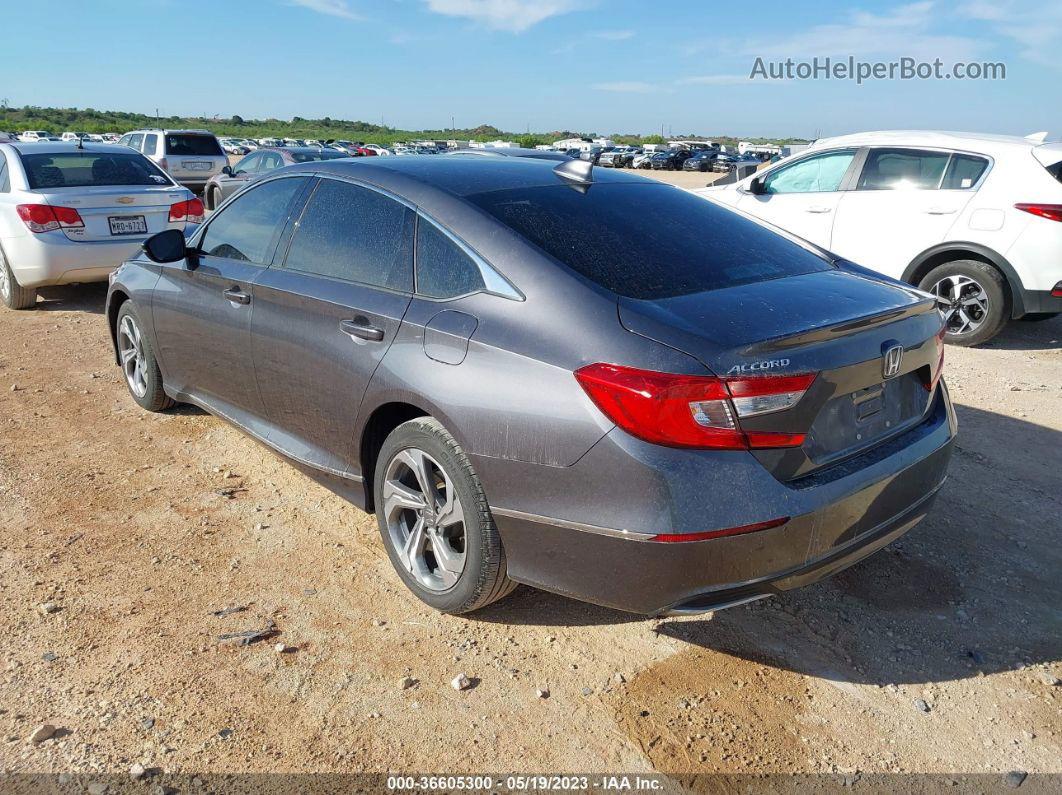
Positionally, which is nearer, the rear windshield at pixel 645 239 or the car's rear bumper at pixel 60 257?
the rear windshield at pixel 645 239

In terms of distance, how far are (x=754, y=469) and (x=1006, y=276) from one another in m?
5.74

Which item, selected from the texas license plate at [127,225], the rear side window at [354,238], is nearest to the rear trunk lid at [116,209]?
the texas license plate at [127,225]

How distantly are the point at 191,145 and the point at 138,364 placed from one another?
15.8m

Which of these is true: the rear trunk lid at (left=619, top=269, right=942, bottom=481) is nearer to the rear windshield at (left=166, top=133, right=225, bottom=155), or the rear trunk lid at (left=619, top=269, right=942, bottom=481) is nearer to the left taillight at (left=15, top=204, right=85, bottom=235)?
the left taillight at (left=15, top=204, right=85, bottom=235)

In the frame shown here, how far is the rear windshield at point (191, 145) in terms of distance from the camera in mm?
18875

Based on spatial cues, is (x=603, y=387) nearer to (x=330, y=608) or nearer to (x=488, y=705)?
(x=488, y=705)

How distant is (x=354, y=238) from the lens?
3494 millimetres

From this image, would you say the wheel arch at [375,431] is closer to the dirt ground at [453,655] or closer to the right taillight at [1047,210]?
the dirt ground at [453,655]

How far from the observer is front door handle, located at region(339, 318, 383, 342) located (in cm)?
315

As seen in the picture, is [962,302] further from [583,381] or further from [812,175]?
[583,381]

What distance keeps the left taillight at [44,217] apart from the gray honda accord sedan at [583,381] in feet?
15.8

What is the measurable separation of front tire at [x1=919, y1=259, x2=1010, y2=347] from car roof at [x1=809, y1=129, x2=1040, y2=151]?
0.99 meters

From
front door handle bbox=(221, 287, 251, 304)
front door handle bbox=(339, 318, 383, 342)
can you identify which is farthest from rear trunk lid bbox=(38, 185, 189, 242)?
front door handle bbox=(339, 318, 383, 342)

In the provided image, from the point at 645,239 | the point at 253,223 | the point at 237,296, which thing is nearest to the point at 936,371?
the point at 645,239
